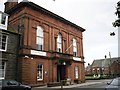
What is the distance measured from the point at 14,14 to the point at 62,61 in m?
10.2

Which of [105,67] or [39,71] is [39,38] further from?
[105,67]

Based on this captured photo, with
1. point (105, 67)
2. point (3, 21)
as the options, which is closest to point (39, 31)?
point (3, 21)

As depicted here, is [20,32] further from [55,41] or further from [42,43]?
[55,41]

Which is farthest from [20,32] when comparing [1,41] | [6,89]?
[6,89]

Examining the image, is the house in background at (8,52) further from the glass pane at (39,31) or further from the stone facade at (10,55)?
the glass pane at (39,31)

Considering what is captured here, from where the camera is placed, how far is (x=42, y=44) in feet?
89.0

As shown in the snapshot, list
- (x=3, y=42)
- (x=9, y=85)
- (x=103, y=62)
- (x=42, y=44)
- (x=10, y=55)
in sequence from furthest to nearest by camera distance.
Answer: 1. (x=103, y=62)
2. (x=42, y=44)
3. (x=10, y=55)
4. (x=3, y=42)
5. (x=9, y=85)

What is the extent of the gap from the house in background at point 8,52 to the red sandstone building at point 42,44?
0.76m

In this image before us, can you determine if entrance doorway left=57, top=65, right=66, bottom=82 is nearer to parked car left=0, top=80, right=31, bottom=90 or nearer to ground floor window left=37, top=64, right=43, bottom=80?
ground floor window left=37, top=64, right=43, bottom=80

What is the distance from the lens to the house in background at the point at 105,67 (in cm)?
8512

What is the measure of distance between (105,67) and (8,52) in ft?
244

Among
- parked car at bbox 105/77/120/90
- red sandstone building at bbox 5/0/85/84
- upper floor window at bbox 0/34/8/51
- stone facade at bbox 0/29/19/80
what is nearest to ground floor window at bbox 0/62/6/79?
stone facade at bbox 0/29/19/80

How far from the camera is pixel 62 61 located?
29.0 m

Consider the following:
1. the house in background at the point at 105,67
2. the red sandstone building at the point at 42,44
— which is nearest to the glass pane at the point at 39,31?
the red sandstone building at the point at 42,44
